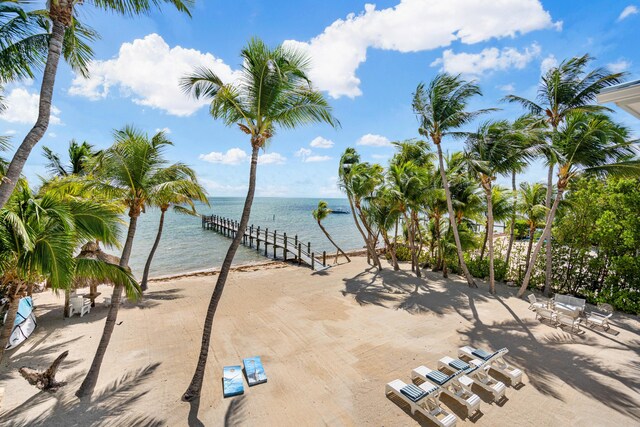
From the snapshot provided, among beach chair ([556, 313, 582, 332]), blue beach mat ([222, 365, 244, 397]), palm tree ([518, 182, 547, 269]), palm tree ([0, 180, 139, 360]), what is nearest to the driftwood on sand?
palm tree ([0, 180, 139, 360])

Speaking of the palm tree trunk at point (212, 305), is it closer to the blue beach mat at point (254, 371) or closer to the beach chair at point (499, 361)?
the blue beach mat at point (254, 371)

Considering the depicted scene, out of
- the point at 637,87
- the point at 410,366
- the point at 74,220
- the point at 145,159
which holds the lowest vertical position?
the point at 410,366

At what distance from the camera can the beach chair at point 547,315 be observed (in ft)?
29.4

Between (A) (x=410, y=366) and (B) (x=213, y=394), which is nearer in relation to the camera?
(B) (x=213, y=394)

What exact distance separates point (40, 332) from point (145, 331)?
326 cm

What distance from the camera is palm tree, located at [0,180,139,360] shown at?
4.38 m

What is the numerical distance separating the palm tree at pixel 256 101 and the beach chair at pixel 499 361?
6.16 metres

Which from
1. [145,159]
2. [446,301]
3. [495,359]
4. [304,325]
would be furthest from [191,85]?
[446,301]

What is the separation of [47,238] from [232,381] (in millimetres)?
4430

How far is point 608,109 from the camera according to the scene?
10570 mm

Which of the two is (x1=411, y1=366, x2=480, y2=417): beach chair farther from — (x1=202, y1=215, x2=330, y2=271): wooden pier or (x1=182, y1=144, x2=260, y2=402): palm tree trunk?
(x1=202, y1=215, x2=330, y2=271): wooden pier

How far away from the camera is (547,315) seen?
908 cm

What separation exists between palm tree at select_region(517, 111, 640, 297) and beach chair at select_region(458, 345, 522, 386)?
7.14 m

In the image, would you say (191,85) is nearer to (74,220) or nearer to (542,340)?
(74,220)
